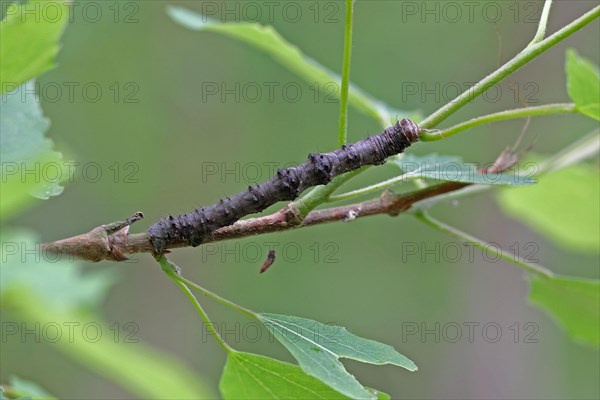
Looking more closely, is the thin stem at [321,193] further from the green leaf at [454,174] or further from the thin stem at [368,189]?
the green leaf at [454,174]

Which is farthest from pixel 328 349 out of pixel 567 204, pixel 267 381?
pixel 567 204

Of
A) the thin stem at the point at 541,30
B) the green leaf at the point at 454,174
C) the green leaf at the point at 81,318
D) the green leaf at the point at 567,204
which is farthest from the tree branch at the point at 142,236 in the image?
the green leaf at the point at 567,204

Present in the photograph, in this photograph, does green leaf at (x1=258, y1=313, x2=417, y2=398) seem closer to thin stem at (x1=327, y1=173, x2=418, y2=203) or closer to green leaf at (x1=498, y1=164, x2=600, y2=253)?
thin stem at (x1=327, y1=173, x2=418, y2=203)

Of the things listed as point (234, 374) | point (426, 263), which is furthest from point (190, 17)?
point (426, 263)

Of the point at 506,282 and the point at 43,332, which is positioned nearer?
the point at 43,332

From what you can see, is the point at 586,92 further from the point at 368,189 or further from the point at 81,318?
Result: the point at 81,318

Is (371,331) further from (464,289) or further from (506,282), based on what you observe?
(506,282)
